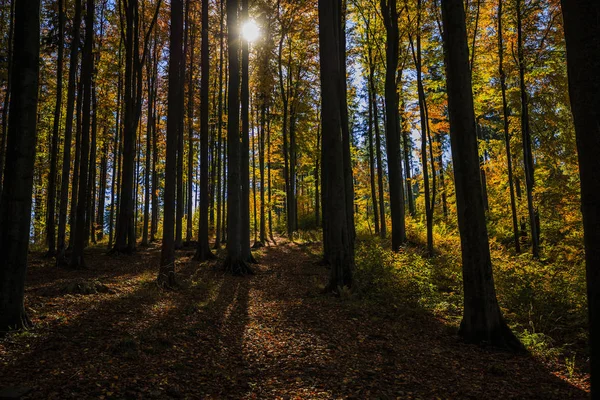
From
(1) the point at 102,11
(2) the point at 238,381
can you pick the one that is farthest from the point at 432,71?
(2) the point at 238,381

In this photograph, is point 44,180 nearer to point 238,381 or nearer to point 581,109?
point 238,381

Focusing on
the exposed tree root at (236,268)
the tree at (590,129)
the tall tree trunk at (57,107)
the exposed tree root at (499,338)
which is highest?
the tall tree trunk at (57,107)

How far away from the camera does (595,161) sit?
2.38 metres

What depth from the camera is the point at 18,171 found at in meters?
4.53

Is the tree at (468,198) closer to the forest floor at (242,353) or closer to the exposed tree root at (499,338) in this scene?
the exposed tree root at (499,338)

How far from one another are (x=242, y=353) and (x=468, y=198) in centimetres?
432

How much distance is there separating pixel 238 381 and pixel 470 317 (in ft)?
12.6

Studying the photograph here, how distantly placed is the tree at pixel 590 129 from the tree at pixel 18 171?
6361 mm

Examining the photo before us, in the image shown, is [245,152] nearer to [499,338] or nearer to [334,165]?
[334,165]

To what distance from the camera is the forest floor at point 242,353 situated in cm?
346

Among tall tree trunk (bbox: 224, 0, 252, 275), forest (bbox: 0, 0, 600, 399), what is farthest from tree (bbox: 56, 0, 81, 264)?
tall tree trunk (bbox: 224, 0, 252, 275)

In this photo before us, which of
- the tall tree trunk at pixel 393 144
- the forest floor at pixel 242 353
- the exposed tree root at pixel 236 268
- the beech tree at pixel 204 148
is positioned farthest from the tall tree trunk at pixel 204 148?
the tall tree trunk at pixel 393 144

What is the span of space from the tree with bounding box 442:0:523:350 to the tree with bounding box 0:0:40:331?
649cm

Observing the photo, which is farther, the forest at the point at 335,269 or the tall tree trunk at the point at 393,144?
the tall tree trunk at the point at 393,144
